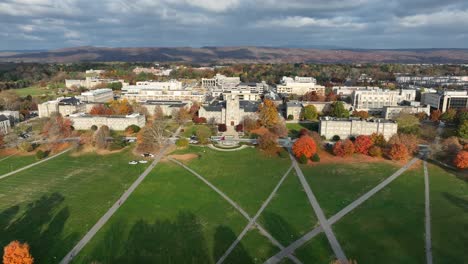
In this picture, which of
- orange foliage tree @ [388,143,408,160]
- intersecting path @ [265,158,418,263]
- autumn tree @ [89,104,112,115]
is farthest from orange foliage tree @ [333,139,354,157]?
autumn tree @ [89,104,112,115]

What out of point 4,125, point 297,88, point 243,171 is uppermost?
point 297,88

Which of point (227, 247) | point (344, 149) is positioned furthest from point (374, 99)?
point (227, 247)

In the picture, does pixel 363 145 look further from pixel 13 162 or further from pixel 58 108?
pixel 58 108

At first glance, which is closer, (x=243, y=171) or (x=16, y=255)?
(x=16, y=255)

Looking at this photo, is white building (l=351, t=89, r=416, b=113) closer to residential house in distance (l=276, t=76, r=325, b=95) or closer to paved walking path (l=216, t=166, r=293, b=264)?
residential house in distance (l=276, t=76, r=325, b=95)

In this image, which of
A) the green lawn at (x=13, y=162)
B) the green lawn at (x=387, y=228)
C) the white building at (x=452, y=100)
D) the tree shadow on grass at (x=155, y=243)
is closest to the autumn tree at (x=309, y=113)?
the white building at (x=452, y=100)

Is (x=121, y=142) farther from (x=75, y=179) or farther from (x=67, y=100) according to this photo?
(x=67, y=100)

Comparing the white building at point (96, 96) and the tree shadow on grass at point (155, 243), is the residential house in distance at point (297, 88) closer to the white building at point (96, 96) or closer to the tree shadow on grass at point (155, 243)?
the white building at point (96, 96)

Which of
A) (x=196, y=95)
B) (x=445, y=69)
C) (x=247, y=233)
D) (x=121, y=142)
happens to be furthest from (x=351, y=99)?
(x=445, y=69)
